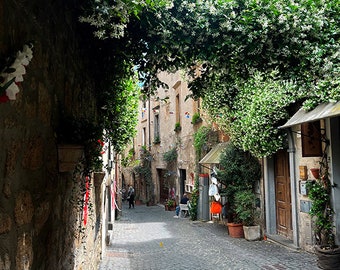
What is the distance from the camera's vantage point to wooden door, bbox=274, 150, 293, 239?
9196mm

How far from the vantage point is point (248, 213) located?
384 inches

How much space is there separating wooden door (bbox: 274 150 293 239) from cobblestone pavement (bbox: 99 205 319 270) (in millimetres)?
579

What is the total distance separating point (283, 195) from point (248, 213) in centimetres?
101

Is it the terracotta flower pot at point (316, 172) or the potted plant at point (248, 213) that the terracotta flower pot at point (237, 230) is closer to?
the potted plant at point (248, 213)

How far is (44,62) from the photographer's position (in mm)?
2311

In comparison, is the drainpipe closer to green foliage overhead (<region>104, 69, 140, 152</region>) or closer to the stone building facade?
green foliage overhead (<region>104, 69, 140, 152</region>)

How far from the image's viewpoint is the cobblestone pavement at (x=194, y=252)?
7184mm

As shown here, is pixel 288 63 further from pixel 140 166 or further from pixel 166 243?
pixel 140 166

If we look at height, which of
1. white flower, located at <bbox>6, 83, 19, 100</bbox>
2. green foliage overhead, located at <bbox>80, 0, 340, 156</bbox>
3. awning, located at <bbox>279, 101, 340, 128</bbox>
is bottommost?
white flower, located at <bbox>6, 83, 19, 100</bbox>

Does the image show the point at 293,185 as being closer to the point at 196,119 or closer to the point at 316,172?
the point at 316,172

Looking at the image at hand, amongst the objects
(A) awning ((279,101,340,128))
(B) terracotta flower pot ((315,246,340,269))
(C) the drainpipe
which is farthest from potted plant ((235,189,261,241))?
(A) awning ((279,101,340,128))

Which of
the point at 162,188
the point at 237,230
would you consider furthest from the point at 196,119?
the point at 162,188

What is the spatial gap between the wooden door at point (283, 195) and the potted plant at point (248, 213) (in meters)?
0.59

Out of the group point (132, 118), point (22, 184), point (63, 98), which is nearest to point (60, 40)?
point (63, 98)
